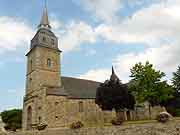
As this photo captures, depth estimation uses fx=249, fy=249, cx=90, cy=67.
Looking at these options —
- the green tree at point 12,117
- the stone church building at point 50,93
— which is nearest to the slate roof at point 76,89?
the stone church building at point 50,93

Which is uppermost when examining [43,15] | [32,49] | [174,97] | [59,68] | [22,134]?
[43,15]

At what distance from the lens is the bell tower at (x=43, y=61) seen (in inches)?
1587

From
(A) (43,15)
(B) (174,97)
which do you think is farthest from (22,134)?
(A) (43,15)

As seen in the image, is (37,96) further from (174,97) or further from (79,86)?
(174,97)

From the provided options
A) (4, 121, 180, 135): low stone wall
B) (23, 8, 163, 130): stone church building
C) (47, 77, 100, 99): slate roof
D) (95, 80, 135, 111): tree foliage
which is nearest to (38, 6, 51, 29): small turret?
(23, 8, 163, 130): stone church building

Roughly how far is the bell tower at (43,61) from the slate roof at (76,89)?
168 cm

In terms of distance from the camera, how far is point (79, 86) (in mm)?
44656

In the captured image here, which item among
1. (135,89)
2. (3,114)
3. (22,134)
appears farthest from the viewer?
(3,114)

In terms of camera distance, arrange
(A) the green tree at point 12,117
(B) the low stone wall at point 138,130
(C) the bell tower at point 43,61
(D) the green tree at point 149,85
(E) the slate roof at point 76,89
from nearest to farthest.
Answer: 1. (B) the low stone wall at point 138,130
2. (D) the green tree at point 149,85
3. (E) the slate roof at point 76,89
4. (C) the bell tower at point 43,61
5. (A) the green tree at point 12,117

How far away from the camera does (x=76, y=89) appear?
141 feet

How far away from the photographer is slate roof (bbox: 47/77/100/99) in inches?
1550

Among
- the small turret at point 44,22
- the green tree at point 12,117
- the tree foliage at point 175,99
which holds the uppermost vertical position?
the small turret at point 44,22

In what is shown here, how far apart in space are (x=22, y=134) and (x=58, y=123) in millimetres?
9210

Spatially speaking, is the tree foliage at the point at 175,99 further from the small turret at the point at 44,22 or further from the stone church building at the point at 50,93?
the small turret at the point at 44,22
